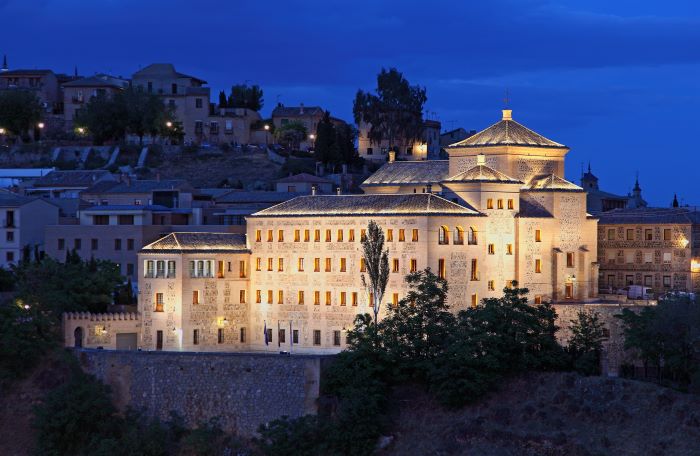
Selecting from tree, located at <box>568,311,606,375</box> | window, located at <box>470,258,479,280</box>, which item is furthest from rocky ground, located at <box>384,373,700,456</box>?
window, located at <box>470,258,479,280</box>

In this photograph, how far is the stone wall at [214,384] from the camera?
5772cm

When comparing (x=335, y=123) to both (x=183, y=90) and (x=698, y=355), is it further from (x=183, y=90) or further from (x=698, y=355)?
(x=698, y=355)

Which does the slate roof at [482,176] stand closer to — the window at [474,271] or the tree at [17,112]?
the window at [474,271]

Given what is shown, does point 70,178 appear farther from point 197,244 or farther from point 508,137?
point 508,137

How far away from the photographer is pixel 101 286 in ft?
221

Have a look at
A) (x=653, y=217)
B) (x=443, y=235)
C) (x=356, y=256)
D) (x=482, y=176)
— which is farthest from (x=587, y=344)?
(x=653, y=217)

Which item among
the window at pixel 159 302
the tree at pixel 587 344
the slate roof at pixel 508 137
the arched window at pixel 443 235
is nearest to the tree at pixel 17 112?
the window at pixel 159 302

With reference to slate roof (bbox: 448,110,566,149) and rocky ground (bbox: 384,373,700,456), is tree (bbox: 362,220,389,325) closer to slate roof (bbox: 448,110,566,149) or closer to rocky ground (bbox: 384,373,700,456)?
rocky ground (bbox: 384,373,700,456)

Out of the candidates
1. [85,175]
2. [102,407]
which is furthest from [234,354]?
[85,175]

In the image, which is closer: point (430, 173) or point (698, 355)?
point (698, 355)

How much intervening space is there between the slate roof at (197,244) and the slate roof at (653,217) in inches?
773

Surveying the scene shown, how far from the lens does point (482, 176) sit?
211ft

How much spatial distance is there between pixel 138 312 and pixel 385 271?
12.5 metres

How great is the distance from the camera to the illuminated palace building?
2467 inches
